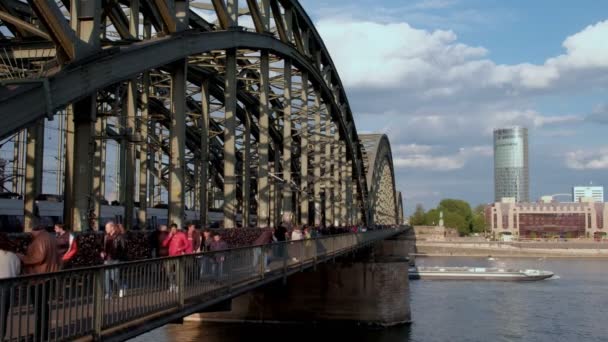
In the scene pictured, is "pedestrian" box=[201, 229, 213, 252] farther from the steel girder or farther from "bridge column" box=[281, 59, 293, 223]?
the steel girder

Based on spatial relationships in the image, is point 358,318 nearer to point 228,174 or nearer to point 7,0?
point 228,174

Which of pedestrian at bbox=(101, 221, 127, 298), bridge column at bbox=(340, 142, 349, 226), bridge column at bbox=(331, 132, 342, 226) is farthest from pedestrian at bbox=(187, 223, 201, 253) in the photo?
bridge column at bbox=(340, 142, 349, 226)

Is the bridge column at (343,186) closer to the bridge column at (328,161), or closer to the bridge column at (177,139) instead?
the bridge column at (328,161)

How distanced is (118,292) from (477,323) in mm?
36548

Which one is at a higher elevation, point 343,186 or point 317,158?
point 317,158

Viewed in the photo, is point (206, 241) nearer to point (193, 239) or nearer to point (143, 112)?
point (193, 239)

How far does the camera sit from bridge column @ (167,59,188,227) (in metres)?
22.5

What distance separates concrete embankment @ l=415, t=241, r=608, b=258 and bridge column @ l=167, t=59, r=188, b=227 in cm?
12235

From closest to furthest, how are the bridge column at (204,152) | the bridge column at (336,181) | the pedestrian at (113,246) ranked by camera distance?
the pedestrian at (113,246) < the bridge column at (204,152) < the bridge column at (336,181)

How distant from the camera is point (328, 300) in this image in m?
40.7

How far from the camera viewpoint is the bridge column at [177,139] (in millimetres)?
22516

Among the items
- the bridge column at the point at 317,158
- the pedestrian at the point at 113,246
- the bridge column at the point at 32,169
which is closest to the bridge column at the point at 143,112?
the bridge column at the point at 32,169

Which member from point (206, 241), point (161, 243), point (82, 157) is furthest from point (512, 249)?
point (161, 243)

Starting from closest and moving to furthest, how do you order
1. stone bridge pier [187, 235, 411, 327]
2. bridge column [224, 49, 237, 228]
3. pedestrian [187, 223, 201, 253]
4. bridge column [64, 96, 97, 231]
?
1. pedestrian [187, 223, 201, 253]
2. bridge column [64, 96, 97, 231]
3. bridge column [224, 49, 237, 228]
4. stone bridge pier [187, 235, 411, 327]
